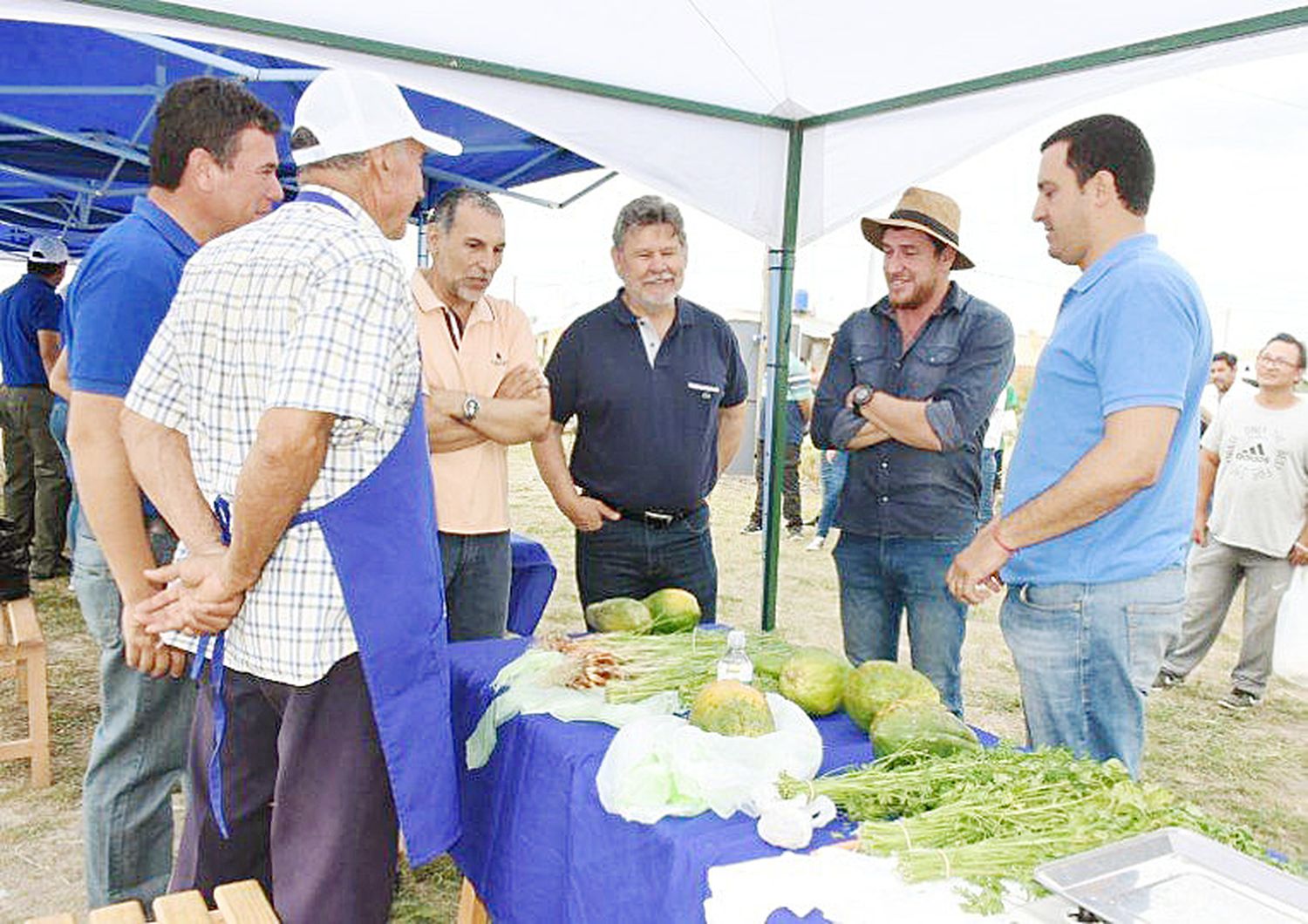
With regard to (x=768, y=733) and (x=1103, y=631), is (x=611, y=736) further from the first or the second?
(x=1103, y=631)

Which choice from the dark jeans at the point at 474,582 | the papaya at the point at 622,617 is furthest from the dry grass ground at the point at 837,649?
the papaya at the point at 622,617

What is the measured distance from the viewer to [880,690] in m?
1.87

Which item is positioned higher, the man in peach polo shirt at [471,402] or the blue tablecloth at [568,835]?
the man in peach polo shirt at [471,402]

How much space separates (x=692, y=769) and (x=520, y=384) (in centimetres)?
163

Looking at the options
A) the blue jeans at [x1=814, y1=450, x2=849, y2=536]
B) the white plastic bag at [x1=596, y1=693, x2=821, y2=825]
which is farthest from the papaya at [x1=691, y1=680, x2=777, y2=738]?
the blue jeans at [x1=814, y1=450, x2=849, y2=536]

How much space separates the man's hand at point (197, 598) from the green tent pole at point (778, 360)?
97.3 inches

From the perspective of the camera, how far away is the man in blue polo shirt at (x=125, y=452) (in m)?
2.08

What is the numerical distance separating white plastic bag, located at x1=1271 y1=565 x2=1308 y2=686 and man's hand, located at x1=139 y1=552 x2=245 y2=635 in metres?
5.07

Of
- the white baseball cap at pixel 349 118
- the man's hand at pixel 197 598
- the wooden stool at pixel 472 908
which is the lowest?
the wooden stool at pixel 472 908

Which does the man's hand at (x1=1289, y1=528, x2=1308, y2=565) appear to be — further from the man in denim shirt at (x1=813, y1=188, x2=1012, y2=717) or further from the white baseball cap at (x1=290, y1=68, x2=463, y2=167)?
the white baseball cap at (x1=290, y1=68, x2=463, y2=167)

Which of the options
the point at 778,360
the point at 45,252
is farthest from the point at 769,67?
the point at 45,252

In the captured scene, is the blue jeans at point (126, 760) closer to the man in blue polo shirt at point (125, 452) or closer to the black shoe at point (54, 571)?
the man in blue polo shirt at point (125, 452)

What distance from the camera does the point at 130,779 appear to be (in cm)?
239

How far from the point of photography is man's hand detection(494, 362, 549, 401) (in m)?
2.99
